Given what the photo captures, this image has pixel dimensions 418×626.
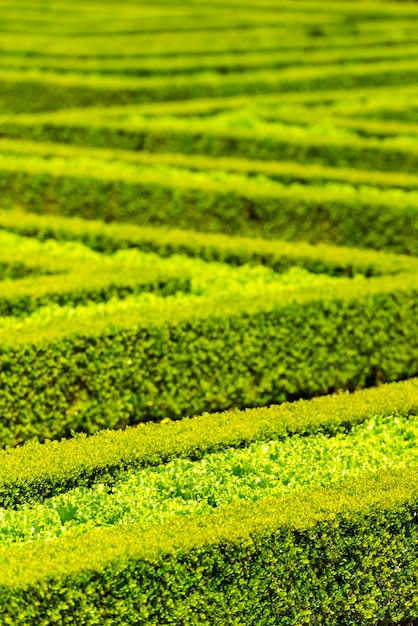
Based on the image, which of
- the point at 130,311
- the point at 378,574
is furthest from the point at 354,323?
the point at 378,574

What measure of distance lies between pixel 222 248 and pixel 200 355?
248cm

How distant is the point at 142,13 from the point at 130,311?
2485 centimetres

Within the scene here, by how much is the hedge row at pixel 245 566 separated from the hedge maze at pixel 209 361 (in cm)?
2

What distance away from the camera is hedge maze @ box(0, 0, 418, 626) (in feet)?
19.9

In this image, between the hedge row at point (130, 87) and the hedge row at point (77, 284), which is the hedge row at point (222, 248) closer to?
the hedge row at point (77, 284)

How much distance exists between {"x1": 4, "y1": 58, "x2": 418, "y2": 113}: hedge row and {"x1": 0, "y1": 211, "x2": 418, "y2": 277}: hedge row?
8.15 metres

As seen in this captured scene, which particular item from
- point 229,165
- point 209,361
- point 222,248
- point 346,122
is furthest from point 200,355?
point 346,122

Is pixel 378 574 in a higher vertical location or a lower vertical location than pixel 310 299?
lower

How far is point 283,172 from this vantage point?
13.9 m

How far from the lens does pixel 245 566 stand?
604 centimetres

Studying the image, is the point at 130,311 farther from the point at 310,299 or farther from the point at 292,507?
the point at 292,507

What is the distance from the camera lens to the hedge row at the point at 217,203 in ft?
41.2

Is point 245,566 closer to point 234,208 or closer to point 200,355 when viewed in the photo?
point 200,355

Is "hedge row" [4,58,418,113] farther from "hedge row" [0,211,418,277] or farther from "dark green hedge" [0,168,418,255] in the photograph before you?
"hedge row" [0,211,418,277]
